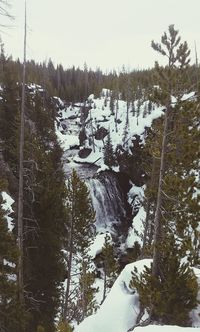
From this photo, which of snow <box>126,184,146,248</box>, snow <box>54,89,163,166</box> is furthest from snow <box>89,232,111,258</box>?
snow <box>54,89,163,166</box>

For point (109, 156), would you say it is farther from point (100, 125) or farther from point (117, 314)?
point (117, 314)

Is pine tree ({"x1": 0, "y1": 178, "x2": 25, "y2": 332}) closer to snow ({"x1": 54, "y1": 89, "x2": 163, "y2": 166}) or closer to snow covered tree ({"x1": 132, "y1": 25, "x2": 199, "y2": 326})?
snow covered tree ({"x1": 132, "y1": 25, "x2": 199, "y2": 326})

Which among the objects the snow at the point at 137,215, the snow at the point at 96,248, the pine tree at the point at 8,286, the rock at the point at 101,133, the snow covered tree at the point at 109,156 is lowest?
the snow at the point at 96,248

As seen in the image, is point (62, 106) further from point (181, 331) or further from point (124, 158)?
point (181, 331)

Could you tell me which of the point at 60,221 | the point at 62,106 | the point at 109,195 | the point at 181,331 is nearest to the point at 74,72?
the point at 62,106

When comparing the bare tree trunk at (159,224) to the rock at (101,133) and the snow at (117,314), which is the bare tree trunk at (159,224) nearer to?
the snow at (117,314)

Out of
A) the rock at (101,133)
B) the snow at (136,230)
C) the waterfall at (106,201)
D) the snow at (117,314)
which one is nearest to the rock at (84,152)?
the rock at (101,133)
